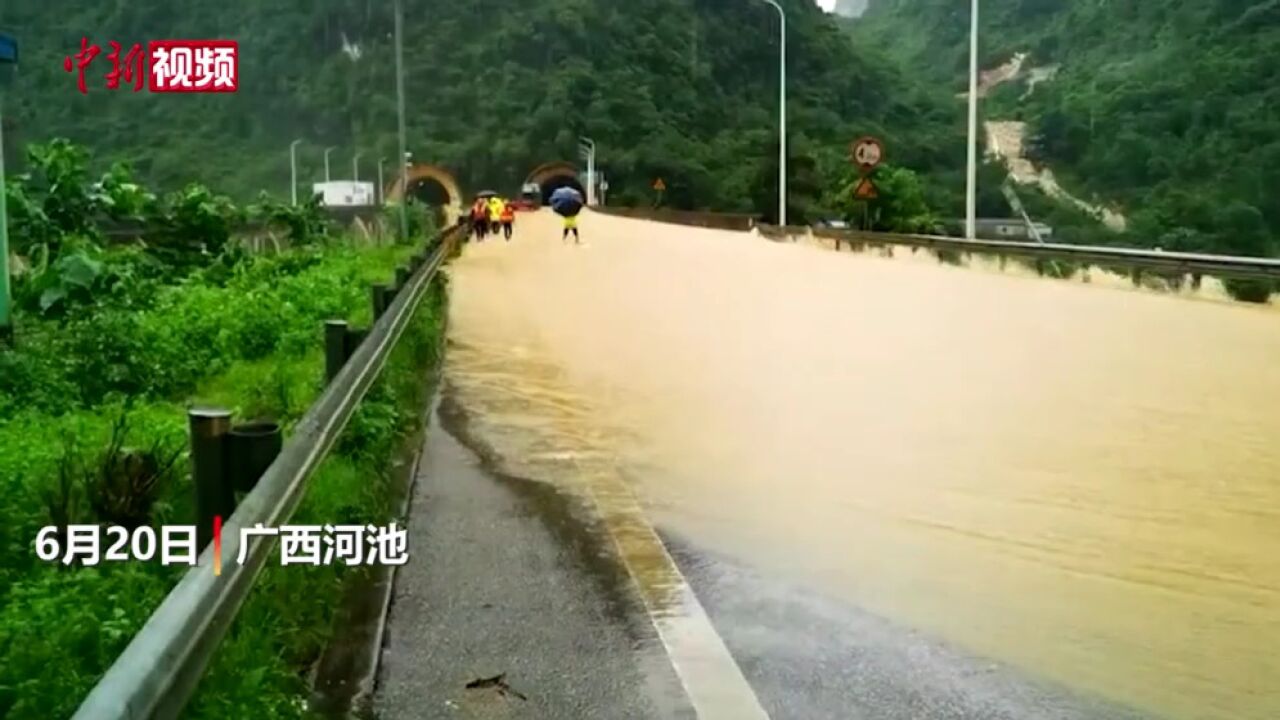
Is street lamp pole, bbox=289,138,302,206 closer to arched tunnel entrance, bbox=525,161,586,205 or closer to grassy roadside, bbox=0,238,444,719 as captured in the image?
grassy roadside, bbox=0,238,444,719

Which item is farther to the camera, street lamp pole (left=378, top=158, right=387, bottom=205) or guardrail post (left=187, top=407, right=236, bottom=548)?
street lamp pole (left=378, top=158, right=387, bottom=205)

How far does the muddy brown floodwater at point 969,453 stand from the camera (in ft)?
18.0

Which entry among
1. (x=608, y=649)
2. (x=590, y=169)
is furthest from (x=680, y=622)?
(x=590, y=169)

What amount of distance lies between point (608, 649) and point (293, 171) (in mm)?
21109

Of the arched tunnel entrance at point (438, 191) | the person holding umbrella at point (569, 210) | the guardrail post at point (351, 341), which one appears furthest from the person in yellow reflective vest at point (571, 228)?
the guardrail post at point (351, 341)

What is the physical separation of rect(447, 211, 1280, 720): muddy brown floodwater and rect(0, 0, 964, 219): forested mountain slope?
13.8 ft

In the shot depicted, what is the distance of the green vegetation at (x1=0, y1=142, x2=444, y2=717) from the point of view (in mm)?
3873

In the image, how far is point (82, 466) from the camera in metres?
5.50

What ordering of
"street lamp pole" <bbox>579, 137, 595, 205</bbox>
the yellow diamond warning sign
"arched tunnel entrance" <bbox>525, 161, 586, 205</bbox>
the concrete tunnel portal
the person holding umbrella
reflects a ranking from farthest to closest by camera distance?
1. "street lamp pole" <bbox>579, 137, 595, 205</bbox>
2. "arched tunnel entrance" <bbox>525, 161, 586, 205</bbox>
3. the yellow diamond warning sign
4. the person holding umbrella
5. the concrete tunnel portal

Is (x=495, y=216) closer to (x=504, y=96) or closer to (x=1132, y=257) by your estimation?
(x=1132, y=257)

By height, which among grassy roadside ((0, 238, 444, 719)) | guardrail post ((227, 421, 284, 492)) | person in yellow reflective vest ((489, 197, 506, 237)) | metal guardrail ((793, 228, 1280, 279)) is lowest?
grassy roadside ((0, 238, 444, 719))

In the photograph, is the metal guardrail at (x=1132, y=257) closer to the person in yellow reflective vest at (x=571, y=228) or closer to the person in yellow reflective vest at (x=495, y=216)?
the person in yellow reflective vest at (x=571, y=228)

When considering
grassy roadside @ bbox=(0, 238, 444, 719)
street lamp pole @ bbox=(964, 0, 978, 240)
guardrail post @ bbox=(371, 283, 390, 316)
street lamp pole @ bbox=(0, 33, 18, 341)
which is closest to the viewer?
grassy roadside @ bbox=(0, 238, 444, 719)

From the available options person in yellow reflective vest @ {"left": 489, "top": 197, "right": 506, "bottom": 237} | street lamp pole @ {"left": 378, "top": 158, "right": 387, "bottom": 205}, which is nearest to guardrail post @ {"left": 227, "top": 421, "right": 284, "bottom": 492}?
street lamp pole @ {"left": 378, "top": 158, "right": 387, "bottom": 205}
